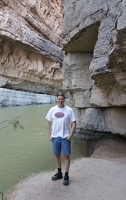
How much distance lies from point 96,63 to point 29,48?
30.0ft

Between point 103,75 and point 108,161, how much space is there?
212cm

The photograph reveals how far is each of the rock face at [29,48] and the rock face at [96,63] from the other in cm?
601

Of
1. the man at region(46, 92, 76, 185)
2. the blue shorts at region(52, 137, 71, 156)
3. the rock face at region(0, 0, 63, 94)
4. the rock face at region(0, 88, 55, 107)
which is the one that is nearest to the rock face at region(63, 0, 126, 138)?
the man at region(46, 92, 76, 185)

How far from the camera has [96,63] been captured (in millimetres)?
5070

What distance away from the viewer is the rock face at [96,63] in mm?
4305

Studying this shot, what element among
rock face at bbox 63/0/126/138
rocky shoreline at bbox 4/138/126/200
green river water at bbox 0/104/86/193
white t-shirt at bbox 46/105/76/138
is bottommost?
green river water at bbox 0/104/86/193

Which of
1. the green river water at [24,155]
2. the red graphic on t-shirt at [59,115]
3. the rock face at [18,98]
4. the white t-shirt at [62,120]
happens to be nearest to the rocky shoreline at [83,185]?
the green river water at [24,155]

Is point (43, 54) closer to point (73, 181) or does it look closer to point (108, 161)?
point (108, 161)

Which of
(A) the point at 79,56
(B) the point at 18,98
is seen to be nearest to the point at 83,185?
(A) the point at 79,56

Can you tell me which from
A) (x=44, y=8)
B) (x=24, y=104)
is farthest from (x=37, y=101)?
(x=44, y=8)

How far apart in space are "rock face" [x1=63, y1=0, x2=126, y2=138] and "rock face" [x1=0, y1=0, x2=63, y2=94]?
6.01 metres

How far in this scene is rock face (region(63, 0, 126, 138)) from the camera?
14.1 feet

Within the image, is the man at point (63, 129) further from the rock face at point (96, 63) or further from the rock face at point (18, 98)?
the rock face at point (18, 98)

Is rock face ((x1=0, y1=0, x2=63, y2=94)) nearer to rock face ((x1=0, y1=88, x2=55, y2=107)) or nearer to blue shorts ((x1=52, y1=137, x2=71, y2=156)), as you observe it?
blue shorts ((x1=52, y1=137, x2=71, y2=156))
